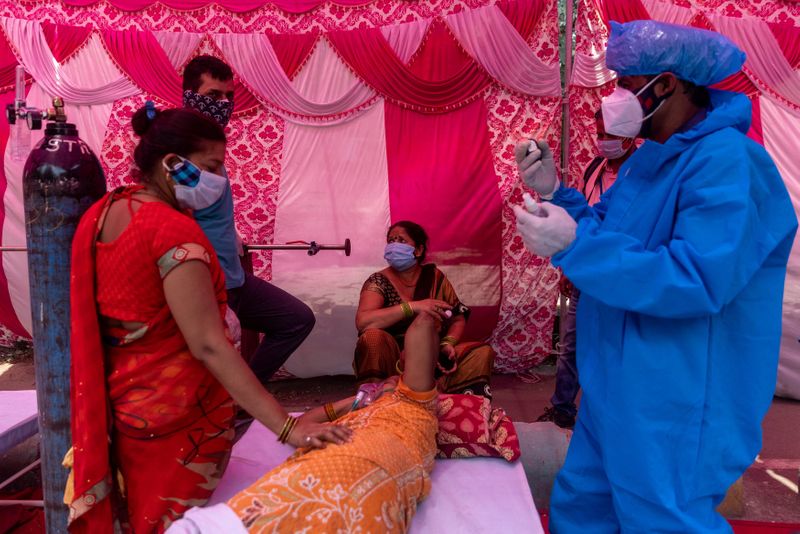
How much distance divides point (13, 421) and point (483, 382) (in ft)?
7.16

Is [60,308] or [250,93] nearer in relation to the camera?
[60,308]

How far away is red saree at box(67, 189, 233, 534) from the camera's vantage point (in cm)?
157

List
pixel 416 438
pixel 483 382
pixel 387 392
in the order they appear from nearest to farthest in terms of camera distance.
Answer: pixel 416 438
pixel 387 392
pixel 483 382

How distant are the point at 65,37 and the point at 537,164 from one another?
13.7 ft


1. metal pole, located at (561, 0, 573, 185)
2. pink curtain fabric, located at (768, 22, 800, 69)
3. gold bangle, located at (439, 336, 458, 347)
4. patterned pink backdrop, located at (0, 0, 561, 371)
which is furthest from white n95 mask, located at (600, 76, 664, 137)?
pink curtain fabric, located at (768, 22, 800, 69)

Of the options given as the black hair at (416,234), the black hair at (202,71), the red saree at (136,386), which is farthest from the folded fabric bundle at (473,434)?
the black hair at (202,71)

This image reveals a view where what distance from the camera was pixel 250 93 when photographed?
172 inches

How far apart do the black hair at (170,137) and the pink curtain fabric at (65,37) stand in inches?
135

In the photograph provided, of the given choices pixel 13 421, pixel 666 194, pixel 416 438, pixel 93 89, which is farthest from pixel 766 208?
pixel 93 89

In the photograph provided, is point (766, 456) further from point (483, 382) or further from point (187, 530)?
point (187, 530)

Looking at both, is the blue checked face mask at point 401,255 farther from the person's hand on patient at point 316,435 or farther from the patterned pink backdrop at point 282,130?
the person's hand on patient at point 316,435

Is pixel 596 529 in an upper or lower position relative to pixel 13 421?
upper

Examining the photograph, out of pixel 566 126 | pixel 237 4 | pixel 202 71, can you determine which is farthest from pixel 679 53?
pixel 237 4

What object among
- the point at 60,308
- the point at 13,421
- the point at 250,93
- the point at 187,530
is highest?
the point at 250,93
